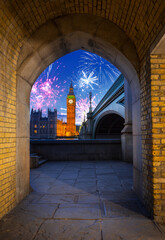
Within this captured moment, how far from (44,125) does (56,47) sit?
107362mm

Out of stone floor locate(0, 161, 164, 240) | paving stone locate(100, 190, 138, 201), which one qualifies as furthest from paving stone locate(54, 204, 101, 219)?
paving stone locate(100, 190, 138, 201)

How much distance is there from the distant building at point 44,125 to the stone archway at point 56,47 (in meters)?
105

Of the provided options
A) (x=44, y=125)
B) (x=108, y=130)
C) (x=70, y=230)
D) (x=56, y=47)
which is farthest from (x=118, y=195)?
(x=44, y=125)

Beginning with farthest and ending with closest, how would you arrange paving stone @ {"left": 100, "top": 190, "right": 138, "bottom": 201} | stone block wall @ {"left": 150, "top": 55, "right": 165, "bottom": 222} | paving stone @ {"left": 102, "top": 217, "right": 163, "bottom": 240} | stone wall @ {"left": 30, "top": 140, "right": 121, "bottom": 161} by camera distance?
stone wall @ {"left": 30, "top": 140, "right": 121, "bottom": 161} < paving stone @ {"left": 100, "top": 190, "right": 138, "bottom": 201} < stone block wall @ {"left": 150, "top": 55, "right": 165, "bottom": 222} < paving stone @ {"left": 102, "top": 217, "right": 163, "bottom": 240}

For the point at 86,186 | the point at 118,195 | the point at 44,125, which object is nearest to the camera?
the point at 118,195

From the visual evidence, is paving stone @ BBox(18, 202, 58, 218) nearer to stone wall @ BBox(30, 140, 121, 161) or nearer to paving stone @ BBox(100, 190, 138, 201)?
paving stone @ BBox(100, 190, 138, 201)

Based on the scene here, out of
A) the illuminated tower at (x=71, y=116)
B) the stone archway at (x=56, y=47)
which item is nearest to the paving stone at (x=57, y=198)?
the stone archway at (x=56, y=47)

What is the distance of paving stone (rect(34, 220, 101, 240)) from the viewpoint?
8.61 feet

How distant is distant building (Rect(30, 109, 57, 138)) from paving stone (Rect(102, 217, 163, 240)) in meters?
107

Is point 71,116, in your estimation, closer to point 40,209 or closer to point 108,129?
point 108,129

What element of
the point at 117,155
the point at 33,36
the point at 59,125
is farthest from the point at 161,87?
the point at 59,125

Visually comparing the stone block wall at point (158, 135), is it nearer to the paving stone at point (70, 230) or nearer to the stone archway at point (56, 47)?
the stone archway at point (56, 47)

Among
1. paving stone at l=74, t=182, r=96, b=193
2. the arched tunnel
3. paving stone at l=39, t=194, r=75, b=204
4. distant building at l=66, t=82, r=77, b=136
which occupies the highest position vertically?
distant building at l=66, t=82, r=77, b=136

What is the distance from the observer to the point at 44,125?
358 ft
